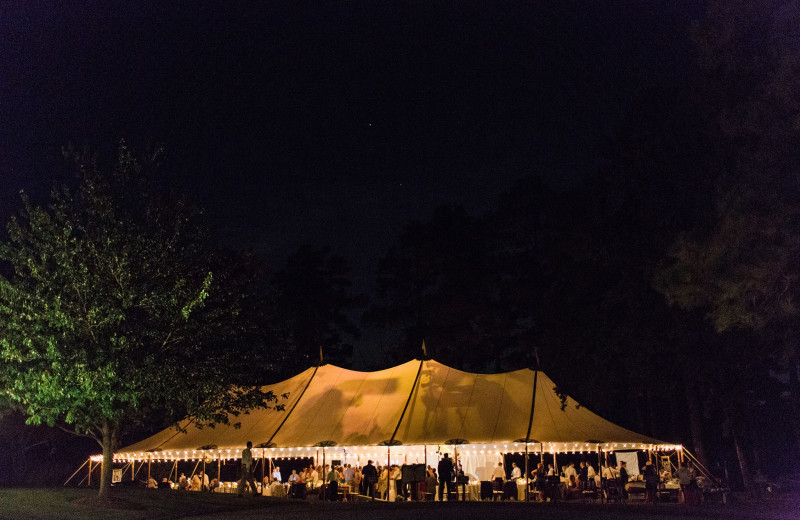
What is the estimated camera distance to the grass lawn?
13078 mm

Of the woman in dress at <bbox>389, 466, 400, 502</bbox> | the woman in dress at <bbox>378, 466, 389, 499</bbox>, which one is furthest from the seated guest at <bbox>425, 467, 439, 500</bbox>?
the woman in dress at <bbox>378, 466, 389, 499</bbox>

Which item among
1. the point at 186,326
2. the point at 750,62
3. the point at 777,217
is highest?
the point at 750,62

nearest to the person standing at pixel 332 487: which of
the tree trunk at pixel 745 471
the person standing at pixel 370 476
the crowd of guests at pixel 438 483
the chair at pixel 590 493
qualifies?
the crowd of guests at pixel 438 483

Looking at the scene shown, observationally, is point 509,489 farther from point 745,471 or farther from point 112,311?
point 112,311

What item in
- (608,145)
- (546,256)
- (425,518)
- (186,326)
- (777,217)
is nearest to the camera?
(425,518)

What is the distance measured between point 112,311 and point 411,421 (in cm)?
996

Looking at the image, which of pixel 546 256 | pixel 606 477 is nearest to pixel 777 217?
pixel 606 477

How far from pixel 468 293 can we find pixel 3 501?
27850 millimetres

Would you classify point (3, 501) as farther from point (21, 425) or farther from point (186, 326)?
point (21, 425)

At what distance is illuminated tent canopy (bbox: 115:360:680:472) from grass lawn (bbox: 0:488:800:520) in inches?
172

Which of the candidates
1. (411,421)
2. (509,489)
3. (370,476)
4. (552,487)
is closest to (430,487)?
(370,476)

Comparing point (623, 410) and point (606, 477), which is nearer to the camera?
point (606, 477)

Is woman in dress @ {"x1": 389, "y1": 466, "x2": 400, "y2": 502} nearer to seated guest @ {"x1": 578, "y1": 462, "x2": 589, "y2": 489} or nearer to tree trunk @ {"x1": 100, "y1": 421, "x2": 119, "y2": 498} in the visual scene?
seated guest @ {"x1": 578, "y1": 462, "x2": 589, "y2": 489}

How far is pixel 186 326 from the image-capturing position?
1532cm
